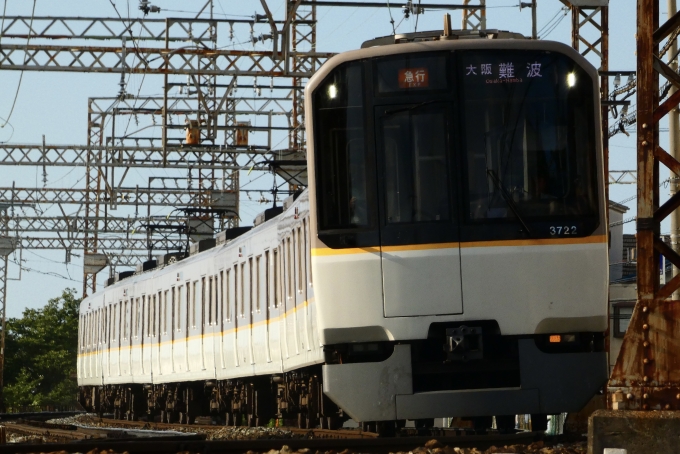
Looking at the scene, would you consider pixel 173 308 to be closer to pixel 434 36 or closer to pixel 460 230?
pixel 434 36

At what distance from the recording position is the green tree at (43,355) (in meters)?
68.6

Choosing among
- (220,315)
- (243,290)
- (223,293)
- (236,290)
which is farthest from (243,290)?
(220,315)

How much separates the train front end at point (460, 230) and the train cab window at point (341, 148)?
1cm

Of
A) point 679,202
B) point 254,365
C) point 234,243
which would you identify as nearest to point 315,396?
point 254,365

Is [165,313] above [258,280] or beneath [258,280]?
beneath

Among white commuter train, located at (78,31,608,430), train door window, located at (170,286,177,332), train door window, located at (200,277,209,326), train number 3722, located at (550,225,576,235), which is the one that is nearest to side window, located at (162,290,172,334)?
train door window, located at (170,286,177,332)

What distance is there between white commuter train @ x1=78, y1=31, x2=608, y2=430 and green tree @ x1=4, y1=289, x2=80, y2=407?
191 feet

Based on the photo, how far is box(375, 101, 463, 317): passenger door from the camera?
9914 millimetres

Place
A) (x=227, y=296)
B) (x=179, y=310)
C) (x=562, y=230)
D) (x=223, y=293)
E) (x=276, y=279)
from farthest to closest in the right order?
(x=179, y=310)
(x=223, y=293)
(x=227, y=296)
(x=276, y=279)
(x=562, y=230)

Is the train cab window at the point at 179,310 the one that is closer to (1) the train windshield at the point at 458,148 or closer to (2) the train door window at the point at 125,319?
(2) the train door window at the point at 125,319

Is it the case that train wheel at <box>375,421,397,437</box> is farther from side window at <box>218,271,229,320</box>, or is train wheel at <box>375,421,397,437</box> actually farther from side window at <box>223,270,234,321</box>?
side window at <box>218,271,229,320</box>

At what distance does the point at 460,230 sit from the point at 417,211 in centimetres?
Answer: 38

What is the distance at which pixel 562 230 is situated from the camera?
32.6 ft

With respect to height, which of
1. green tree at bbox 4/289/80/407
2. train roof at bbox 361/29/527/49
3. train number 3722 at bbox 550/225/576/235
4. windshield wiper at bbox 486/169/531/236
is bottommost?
green tree at bbox 4/289/80/407
